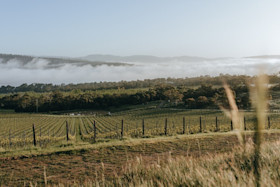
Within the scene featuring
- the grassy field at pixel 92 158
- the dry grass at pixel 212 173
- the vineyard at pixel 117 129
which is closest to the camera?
the dry grass at pixel 212 173

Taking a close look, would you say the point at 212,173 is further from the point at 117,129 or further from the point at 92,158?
the point at 117,129

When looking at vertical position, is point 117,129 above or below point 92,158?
below

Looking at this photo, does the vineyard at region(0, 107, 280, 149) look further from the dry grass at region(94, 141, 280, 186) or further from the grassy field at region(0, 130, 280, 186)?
the grassy field at region(0, 130, 280, 186)

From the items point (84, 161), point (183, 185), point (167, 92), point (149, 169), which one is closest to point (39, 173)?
point (84, 161)

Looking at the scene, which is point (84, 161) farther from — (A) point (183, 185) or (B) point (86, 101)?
(B) point (86, 101)

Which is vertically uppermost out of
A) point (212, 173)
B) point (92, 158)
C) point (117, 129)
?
point (212, 173)

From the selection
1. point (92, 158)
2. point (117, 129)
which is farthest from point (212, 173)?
point (117, 129)

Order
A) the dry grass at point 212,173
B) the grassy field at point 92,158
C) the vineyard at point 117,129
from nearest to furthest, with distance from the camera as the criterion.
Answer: the dry grass at point 212,173 → the grassy field at point 92,158 → the vineyard at point 117,129

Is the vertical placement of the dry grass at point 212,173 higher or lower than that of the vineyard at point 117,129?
higher

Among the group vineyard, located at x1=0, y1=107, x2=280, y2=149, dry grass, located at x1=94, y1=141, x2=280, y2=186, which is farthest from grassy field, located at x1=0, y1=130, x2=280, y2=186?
vineyard, located at x1=0, y1=107, x2=280, y2=149

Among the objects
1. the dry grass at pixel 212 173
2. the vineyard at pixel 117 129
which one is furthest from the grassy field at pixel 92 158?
the vineyard at pixel 117 129

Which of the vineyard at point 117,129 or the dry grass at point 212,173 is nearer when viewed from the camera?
the dry grass at point 212,173

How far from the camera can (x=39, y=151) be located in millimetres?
12664

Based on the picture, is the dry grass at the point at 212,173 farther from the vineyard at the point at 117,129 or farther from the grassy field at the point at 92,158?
the grassy field at the point at 92,158
